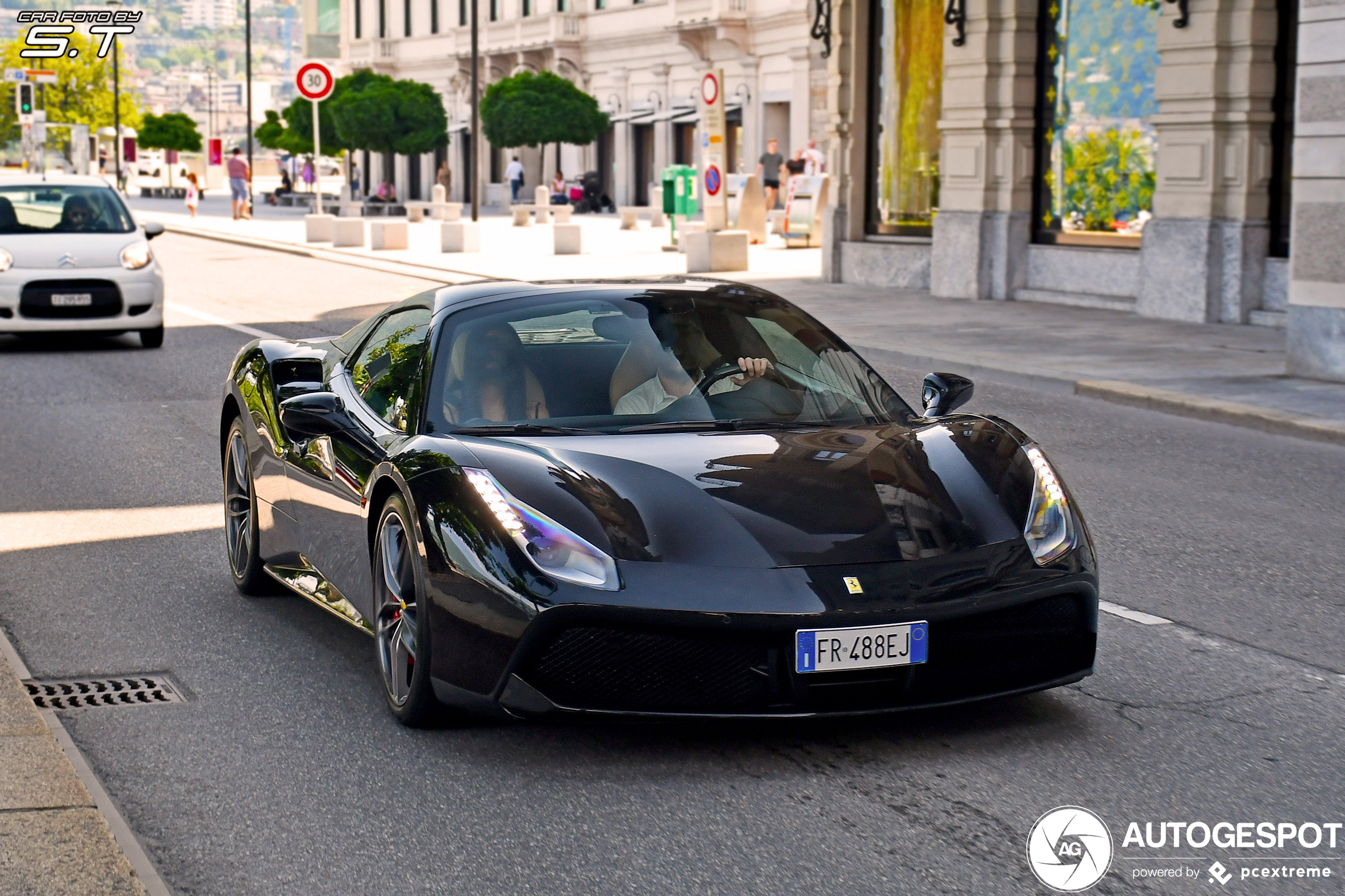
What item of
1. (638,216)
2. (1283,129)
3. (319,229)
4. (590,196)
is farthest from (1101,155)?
(590,196)

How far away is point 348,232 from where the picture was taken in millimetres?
36344

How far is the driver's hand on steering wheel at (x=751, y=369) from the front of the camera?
5.75 metres

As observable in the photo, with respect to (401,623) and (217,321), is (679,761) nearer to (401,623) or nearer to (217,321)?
(401,623)

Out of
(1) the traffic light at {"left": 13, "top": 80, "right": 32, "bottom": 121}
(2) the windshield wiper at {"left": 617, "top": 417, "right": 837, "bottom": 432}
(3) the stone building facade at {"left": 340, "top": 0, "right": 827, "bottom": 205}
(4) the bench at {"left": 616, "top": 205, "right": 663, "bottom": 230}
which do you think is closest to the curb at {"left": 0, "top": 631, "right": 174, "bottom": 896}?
(2) the windshield wiper at {"left": 617, "top": 417, "right": 837, "bottom": 432}

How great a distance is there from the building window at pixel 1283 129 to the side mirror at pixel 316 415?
14.6 metres

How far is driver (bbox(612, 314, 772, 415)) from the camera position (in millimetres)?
5562

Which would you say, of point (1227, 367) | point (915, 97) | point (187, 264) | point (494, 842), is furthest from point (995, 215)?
point (494, 842)

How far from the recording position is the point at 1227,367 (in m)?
14.9

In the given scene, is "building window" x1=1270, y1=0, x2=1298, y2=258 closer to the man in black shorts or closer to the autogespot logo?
the autogespot logo

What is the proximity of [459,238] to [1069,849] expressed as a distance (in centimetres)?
3083

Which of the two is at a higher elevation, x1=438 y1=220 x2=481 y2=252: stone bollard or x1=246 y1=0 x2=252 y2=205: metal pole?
x1=246 y1=0 x2=252 y2=205: metal pole

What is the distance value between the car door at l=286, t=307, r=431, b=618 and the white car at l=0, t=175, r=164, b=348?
36.0 ft

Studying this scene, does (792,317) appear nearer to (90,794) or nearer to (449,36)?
(90,794)

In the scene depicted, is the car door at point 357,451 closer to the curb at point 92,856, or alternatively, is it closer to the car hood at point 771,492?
the car hood at point 771,492
